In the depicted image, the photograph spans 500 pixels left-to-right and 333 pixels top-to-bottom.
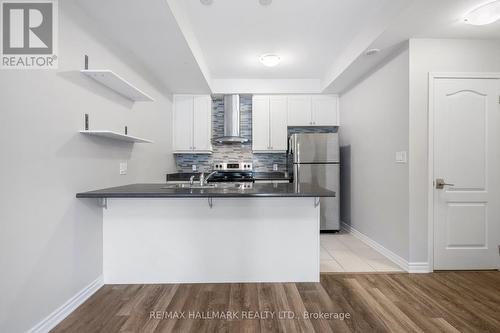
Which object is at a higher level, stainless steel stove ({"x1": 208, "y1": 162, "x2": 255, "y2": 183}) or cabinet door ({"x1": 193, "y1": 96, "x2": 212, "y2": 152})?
cabinet door ({"x1": 193, "y1": 96, "x2": 212, "y2": 152})

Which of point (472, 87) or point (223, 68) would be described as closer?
point (472, 87)

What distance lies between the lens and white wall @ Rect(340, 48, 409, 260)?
8.59 feet

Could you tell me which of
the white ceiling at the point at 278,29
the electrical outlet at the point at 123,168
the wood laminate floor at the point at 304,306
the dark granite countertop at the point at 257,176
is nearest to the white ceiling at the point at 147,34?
the white ceiling at the point at 278,29

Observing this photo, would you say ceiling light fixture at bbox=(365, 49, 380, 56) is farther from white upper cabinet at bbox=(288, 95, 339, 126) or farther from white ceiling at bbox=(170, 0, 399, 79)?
white upper cabinet at bbox=(288, 95, 339, 126)

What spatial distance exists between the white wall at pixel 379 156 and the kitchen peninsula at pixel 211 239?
1123mm

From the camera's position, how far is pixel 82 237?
76.7 inches

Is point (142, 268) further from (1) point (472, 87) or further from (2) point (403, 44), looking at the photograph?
(1) point (472, 87)

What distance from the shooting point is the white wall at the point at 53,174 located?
139cm

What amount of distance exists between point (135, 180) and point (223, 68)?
2.21 meters

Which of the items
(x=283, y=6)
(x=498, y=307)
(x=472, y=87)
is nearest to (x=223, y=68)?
(x=283, y=6)

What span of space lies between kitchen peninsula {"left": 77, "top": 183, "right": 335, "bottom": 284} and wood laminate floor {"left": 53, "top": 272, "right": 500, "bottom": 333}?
0.11 metres

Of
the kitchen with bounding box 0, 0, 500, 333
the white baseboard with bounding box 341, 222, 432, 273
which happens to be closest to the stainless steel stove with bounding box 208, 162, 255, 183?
the kitchen with bounding box 0, 0, 500, 333

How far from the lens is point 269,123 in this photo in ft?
14.5

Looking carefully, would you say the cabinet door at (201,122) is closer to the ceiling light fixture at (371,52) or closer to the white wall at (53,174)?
the white wall at (53,174)
